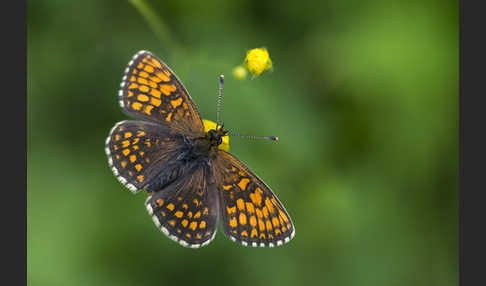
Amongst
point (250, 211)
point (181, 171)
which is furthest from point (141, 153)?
point (250, 211)

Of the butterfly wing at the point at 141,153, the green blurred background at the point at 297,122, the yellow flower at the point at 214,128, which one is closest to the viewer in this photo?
the butterfly wing at the point at 141,153

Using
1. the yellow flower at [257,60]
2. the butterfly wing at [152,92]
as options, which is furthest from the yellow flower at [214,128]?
the yellow flower at [257,60]

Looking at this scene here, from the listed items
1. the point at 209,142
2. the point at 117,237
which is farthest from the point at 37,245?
the point at 209,142

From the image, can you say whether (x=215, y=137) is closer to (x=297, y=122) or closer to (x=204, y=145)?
(x=204, y=145)

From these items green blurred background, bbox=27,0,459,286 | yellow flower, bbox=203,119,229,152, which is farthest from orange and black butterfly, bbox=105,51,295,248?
green blurred background, bbox=27,0,459,286

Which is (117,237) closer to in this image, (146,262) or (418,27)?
(146,262)

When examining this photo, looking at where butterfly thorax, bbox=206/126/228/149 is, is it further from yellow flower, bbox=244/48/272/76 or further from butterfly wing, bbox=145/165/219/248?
yellow flower, bbox=244/48/272/76

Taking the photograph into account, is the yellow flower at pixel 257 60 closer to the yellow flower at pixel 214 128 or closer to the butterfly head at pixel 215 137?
the yellow flower at pixel 214 128
